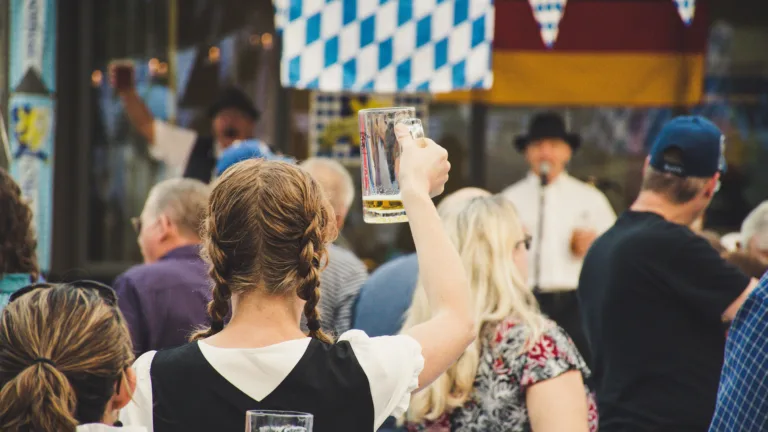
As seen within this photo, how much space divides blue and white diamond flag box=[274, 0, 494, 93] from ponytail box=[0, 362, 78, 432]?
390cm

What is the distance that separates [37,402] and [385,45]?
13.9 ft

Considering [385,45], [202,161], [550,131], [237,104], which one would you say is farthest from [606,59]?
[202,161]

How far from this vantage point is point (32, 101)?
6.18 meters

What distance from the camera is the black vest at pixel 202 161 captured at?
23.1 ft

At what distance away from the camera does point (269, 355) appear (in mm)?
2084

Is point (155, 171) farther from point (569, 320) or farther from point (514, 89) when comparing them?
point (569, 320)

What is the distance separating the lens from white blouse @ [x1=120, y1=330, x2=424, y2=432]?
2.08 meters

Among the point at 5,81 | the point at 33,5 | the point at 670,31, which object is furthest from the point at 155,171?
the point at 670,31

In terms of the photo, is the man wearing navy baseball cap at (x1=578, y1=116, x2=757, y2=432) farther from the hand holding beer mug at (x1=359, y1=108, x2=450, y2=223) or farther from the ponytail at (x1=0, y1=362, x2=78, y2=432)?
the ponytail at (x1=0, y1=362, x2=78, y2=432)

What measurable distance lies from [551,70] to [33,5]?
3590mm

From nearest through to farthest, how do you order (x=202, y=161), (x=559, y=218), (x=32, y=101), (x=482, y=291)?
1. (x=482, y=291)
2. (x=32, y=101)
3. (x=202, y=161)
4. (x=559, y=218)

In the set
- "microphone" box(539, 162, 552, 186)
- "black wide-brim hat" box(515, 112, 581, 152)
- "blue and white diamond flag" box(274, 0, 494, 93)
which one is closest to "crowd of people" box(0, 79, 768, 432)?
"blue and white diamond flag" box(274, 0, 494, 93)

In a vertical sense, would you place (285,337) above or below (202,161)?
below

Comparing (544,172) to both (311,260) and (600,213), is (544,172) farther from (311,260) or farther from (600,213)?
(311,260)
